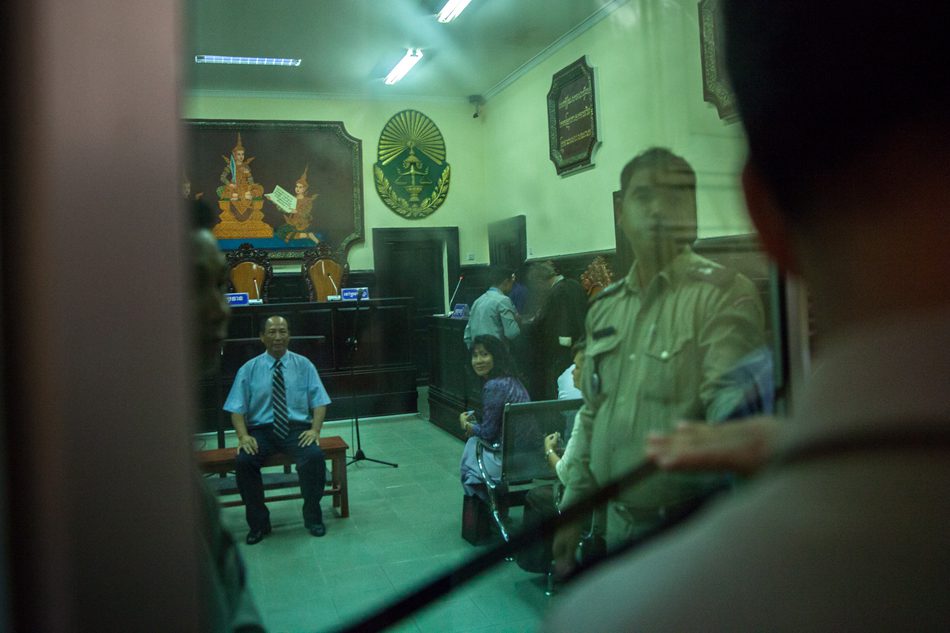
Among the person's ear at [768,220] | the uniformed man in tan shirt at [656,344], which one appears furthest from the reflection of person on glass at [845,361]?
the uniformed man in tan shirt at [656,344]

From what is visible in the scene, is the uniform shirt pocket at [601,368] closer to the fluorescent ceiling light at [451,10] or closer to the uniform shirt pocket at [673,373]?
the uniform shirt pocket at [673,373]

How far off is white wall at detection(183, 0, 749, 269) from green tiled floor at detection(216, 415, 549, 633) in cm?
17

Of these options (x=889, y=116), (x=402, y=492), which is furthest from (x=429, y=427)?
(x=889, y=116)

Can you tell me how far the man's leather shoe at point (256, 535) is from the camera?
0.44m

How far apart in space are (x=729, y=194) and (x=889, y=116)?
0.19 m

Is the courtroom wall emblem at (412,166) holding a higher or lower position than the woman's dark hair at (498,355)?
higher

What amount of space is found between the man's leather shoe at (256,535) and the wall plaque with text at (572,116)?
0.36 meters

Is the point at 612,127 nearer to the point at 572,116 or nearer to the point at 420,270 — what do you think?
the point at 572,116

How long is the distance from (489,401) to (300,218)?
0.23m

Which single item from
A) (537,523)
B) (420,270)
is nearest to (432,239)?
(420,270)

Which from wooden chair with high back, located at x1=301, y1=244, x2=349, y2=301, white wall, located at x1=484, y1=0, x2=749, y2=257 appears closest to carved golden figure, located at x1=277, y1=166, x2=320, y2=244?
wooden chair with high back, located at x1=301, y1=244, x2=349, y2=301

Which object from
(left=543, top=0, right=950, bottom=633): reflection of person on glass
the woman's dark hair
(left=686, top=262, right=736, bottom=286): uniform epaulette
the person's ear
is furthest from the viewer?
the woman's dark hair

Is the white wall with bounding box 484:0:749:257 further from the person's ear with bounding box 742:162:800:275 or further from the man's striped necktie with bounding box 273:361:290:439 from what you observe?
the man's striped necktie with bounding box 273:361:290:439

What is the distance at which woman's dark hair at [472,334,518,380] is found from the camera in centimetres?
59
